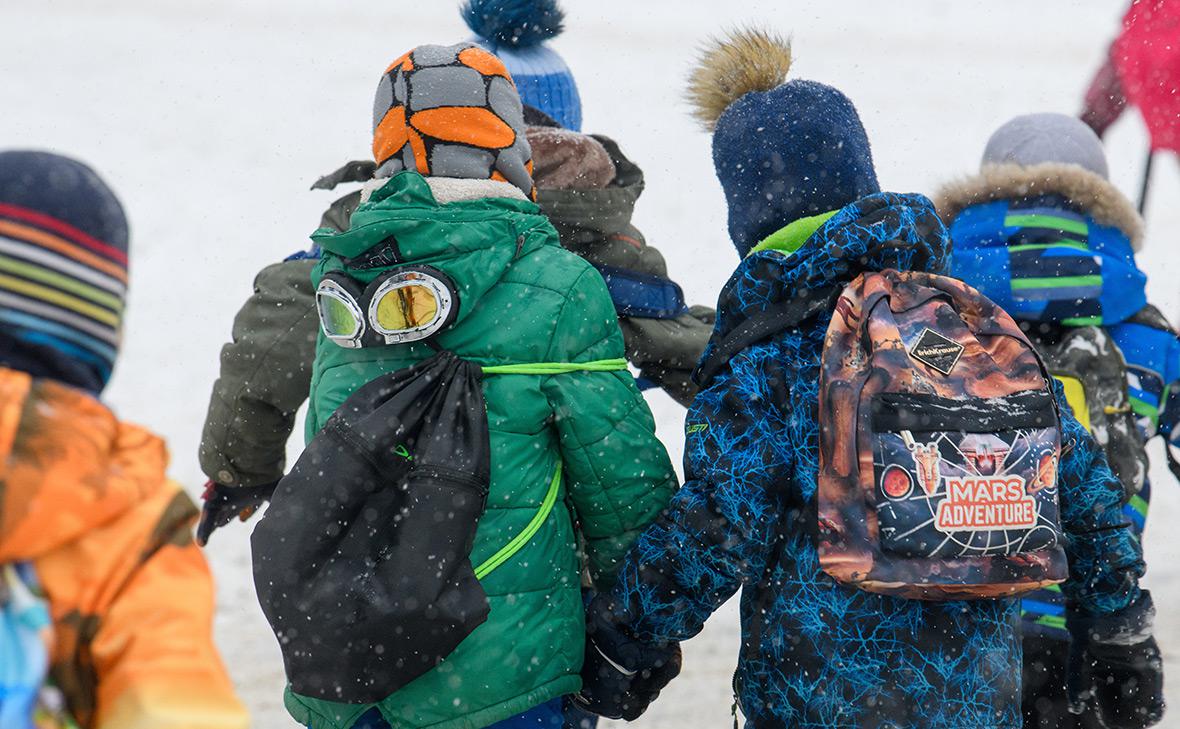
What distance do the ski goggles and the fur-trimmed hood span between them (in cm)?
176

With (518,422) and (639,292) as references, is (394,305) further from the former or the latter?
(639,292)

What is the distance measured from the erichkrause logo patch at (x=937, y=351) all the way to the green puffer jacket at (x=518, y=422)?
57cm

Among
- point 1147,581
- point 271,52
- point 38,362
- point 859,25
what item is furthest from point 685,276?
point 38,362

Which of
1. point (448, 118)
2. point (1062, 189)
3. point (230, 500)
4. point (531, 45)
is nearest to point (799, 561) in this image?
point (448, 118)

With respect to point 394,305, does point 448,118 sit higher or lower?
higher

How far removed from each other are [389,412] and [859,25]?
40.1 feet

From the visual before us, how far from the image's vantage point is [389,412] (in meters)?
2.22

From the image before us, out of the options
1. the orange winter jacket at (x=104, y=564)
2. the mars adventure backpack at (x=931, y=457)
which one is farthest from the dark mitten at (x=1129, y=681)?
the orange winter jacket at (x=104, y=564)

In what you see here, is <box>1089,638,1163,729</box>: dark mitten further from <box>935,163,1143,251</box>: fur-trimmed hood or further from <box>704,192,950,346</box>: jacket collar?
<box>935,163,1143,251</box>: fur-trimmed hood

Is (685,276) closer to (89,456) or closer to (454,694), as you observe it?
(454,694)

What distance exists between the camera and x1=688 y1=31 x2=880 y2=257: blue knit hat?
2.39 meters

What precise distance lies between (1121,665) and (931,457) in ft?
2.79

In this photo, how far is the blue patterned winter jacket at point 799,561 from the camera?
2133 millimetres

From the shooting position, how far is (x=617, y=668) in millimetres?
2352
